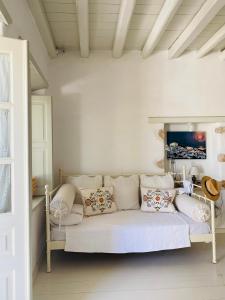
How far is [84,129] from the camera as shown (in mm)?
3936

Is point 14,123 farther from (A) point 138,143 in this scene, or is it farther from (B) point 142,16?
(A) point 138,143

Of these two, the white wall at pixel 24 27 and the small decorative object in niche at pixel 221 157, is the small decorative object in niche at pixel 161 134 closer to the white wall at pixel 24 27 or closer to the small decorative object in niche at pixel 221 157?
the small decorative object in niche at pixel 221 157

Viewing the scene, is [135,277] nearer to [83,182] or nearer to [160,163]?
[83,182]

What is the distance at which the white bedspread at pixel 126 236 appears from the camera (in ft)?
9.27

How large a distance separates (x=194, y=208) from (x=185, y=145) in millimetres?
1256

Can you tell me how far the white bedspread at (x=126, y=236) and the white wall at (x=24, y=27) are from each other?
196 centimetres

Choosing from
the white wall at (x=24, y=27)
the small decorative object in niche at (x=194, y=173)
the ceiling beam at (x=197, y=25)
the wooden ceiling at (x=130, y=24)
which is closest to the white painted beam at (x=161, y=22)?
the wooden ceiling at (x=130, y=24)

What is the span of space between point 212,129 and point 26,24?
2934mm

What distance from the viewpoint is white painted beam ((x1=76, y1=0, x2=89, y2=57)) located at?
2545 mm

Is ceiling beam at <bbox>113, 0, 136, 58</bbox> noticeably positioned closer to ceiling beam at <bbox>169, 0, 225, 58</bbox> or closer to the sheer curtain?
ceiling beam at <bbox>169, 0, 225, 58</bbox>

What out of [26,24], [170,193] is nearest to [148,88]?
[170,193]

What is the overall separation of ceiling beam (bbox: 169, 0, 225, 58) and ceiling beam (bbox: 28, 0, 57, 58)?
1618 mm

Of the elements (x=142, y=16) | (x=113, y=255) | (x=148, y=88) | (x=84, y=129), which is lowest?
(x=113, y=255)

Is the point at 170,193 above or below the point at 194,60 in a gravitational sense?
below
